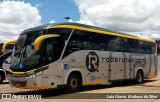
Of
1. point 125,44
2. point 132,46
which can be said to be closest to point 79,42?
point 125,44

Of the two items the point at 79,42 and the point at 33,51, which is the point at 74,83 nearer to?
the point at 79,42

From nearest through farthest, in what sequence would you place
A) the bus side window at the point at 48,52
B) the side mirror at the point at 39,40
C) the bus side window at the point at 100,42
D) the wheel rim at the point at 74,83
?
1. the side mirror at the point at 39,40
2. the bus side window at the point at 48,52
3. the wheel rim at the point at 74,83
4. the bus side window at the point at 100,42

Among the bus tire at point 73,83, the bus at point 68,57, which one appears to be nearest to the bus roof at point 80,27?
the bus at point 68,57

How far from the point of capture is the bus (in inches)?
529

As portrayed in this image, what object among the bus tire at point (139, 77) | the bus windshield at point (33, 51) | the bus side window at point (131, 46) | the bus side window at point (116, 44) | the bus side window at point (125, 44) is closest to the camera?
the bus windshield at point (33, 51)

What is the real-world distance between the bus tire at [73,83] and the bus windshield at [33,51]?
1.53 meters

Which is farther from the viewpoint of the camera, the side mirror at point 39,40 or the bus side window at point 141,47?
the bus side window at point 141,47

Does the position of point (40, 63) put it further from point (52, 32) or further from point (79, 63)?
point (79, 63)

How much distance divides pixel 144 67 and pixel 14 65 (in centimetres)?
1140

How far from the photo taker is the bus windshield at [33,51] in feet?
44.0

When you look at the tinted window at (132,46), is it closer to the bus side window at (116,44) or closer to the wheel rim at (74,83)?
the bus side window at (116,44)

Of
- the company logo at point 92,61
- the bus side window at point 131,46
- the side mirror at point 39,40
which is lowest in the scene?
the company logo at point 92,61

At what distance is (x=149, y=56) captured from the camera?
23.3 meters

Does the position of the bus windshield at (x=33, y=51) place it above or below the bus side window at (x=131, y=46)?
below
